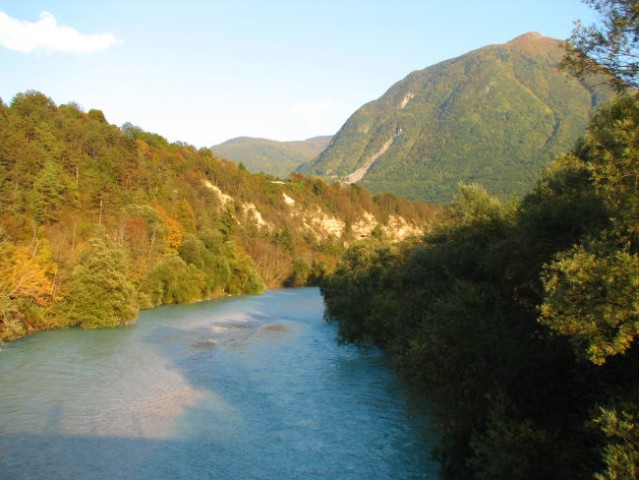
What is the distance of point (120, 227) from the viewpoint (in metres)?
55.4

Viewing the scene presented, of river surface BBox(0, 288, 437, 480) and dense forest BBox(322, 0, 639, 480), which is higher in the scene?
dense forest BBox(322, 0, 639, 480)

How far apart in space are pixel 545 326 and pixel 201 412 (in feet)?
45.0

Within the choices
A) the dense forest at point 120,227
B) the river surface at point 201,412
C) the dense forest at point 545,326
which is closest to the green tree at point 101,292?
the dense forest at point 120,227

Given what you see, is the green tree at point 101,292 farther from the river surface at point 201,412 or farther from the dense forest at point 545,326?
the dense forest at point 545,326

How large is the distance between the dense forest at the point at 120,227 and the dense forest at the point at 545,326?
58.7 ft

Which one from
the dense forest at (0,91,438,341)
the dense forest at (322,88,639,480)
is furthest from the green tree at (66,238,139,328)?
the dense forest at (322,88,639,480)

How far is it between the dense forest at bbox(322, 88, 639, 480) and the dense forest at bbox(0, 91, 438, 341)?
705 inches

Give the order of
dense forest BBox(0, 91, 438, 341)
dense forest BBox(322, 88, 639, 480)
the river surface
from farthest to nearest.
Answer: dense forest BBox(0, 91, 438, 341)
the river surface
dense forest BBox(322, 88, 639, 480)

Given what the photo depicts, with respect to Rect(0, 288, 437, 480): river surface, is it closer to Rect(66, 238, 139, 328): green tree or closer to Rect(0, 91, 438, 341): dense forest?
Rect(66, 238, 139, 328): green tree

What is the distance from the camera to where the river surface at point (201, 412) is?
611 inches

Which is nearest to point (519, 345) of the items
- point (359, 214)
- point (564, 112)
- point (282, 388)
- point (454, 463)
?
point (454, 463)

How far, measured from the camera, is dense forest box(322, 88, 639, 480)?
809 cm

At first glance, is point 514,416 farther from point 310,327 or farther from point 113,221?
point 113,221

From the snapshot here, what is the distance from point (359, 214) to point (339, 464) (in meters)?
127
